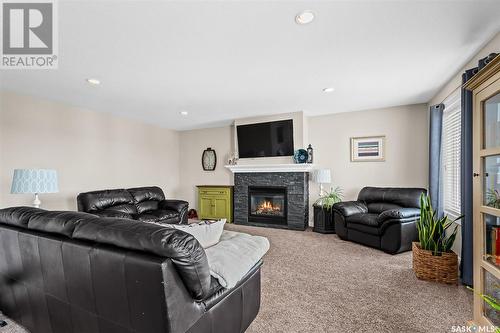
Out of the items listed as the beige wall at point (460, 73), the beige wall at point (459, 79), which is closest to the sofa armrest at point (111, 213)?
the beige wall at point (459, 79)

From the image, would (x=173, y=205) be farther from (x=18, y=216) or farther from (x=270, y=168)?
(x=18, y=216)

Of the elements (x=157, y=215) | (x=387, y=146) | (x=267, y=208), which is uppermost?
(x=387, y=146)

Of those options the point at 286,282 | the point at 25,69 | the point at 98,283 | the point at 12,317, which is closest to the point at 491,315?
the point at 286,282

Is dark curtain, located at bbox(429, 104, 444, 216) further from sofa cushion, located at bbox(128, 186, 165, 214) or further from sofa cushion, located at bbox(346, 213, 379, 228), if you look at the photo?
sofa cushion, located at bbox(128, 186, 165, 214)

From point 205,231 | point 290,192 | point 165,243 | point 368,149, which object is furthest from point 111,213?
point 368,149

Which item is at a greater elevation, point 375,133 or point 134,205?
point 375,133

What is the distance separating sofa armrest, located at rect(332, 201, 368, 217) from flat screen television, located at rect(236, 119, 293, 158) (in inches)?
60.5

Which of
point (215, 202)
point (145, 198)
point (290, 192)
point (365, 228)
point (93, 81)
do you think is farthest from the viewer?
point (215, 202)

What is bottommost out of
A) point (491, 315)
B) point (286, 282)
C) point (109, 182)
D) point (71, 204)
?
point (286, 282)

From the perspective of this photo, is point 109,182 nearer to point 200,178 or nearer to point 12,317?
point 200,178

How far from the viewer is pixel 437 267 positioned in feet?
8.14

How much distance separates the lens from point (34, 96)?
3.72 meters

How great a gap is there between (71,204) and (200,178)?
3.00m

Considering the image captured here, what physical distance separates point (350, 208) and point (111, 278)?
3743 mm
